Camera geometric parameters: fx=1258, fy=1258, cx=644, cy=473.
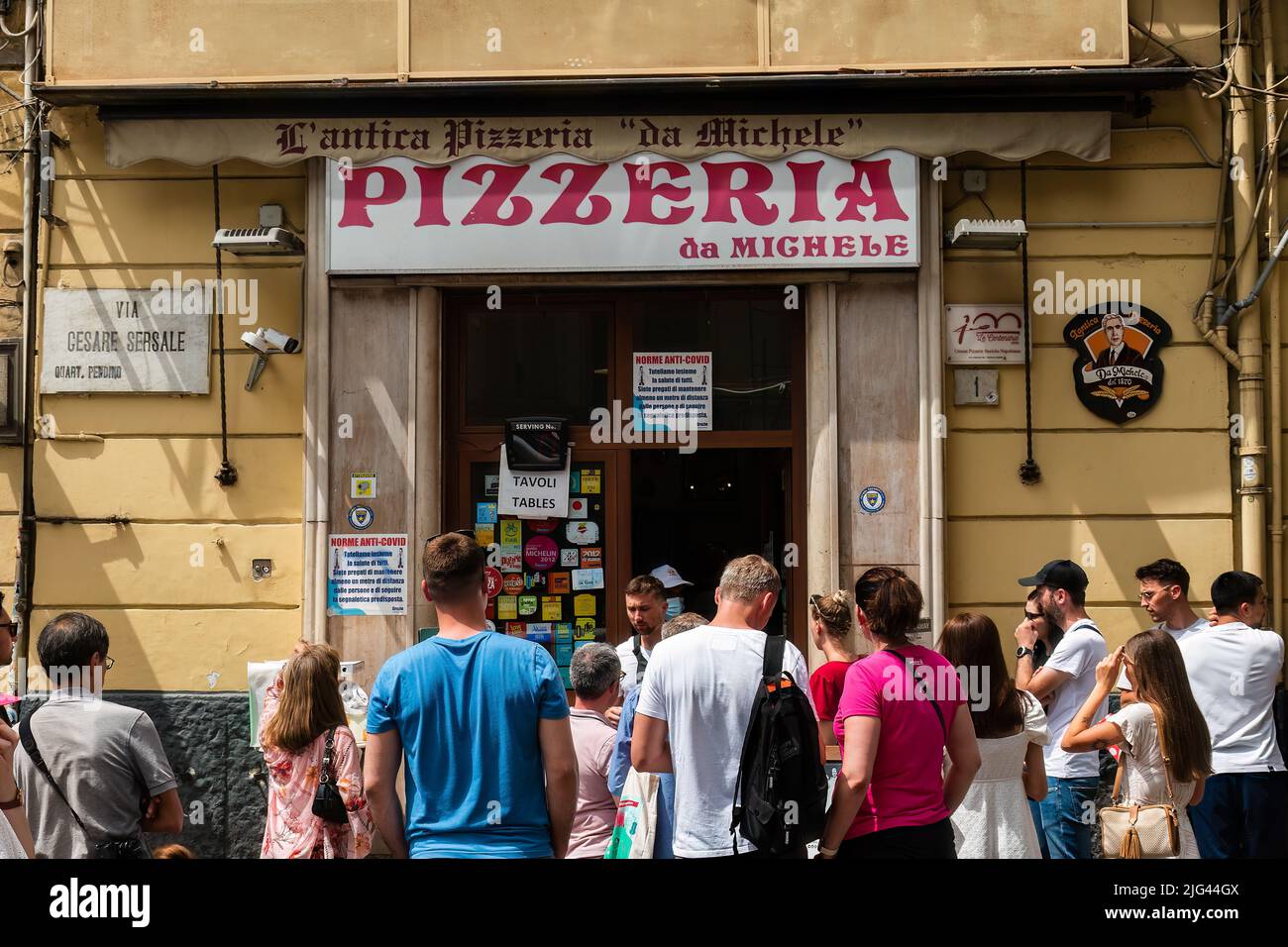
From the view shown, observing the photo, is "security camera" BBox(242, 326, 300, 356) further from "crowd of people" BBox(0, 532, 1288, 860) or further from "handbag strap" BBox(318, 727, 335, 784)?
"handbag strap" BBox(318, 727, 335, 784)

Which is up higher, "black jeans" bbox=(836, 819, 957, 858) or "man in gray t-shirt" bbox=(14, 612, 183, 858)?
"man in gray t-shirt" bbox=(14, 612, 183, 858)

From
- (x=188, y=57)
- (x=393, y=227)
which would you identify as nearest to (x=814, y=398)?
(x=393, y=227)

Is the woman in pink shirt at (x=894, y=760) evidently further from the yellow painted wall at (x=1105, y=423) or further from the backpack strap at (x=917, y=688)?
the yellow painted wall at (x=1105, y=423)

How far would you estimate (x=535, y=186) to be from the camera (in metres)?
8.33

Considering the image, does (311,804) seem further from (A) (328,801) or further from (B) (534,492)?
(B) (534,492)

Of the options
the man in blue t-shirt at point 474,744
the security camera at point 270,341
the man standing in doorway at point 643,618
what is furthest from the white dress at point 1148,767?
the security camera at point 270,341

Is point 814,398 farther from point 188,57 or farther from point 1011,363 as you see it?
point 188,57

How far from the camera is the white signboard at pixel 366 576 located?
27.1 feet

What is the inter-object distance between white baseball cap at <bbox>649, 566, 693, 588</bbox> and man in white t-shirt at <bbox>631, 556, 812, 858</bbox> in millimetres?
3954

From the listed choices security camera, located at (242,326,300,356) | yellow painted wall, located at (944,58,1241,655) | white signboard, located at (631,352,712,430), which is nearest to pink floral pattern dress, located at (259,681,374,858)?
security camera, located at (242,326,300,356)

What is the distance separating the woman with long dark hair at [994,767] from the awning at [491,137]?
4168 mm

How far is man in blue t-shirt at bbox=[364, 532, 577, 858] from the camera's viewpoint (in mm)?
4148

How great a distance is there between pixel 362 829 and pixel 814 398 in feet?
14.6
